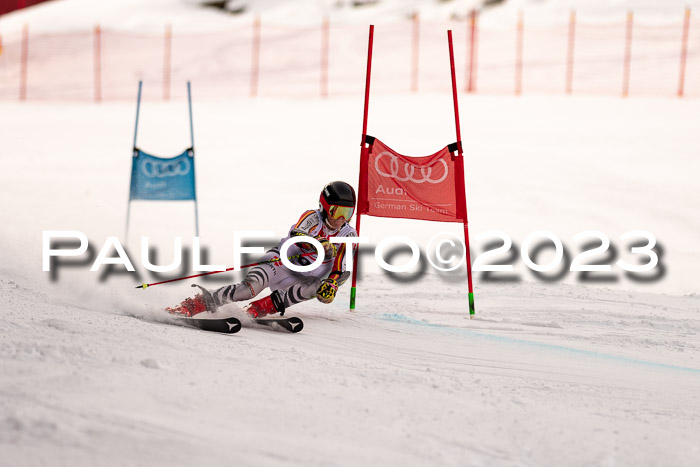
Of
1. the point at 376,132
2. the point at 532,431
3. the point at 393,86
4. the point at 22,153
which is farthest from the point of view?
the point at 393,86

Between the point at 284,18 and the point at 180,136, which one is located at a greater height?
the point at 284,18

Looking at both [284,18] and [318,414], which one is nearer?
[318,414]

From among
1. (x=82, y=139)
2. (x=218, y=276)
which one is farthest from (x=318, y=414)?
(x=82, y=139)

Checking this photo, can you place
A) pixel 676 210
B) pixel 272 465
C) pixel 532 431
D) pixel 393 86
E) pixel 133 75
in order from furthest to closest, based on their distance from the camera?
pixel 133 75 → pixel 393 86 → pixel 676 210 → pixel 532 431 → pixel 272 465

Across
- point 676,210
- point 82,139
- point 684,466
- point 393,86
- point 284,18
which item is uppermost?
point 284,18

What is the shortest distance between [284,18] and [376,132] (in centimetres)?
2056

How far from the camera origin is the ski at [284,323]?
6047 mm

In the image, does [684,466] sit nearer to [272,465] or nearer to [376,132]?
[272,465]

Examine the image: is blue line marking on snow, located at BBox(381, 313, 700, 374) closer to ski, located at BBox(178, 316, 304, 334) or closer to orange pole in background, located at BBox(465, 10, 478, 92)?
ski, located at BBox(178, 316, 304, 334)

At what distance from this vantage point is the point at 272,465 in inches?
124

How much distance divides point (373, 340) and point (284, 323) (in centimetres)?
68

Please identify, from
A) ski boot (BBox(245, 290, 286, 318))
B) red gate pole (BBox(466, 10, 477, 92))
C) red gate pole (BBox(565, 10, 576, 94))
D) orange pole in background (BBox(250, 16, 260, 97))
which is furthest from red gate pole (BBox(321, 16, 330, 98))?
ski boot (BBox(245, 290, 286, 318))

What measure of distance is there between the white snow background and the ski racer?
218mm

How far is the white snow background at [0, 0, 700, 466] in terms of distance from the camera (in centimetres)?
348
